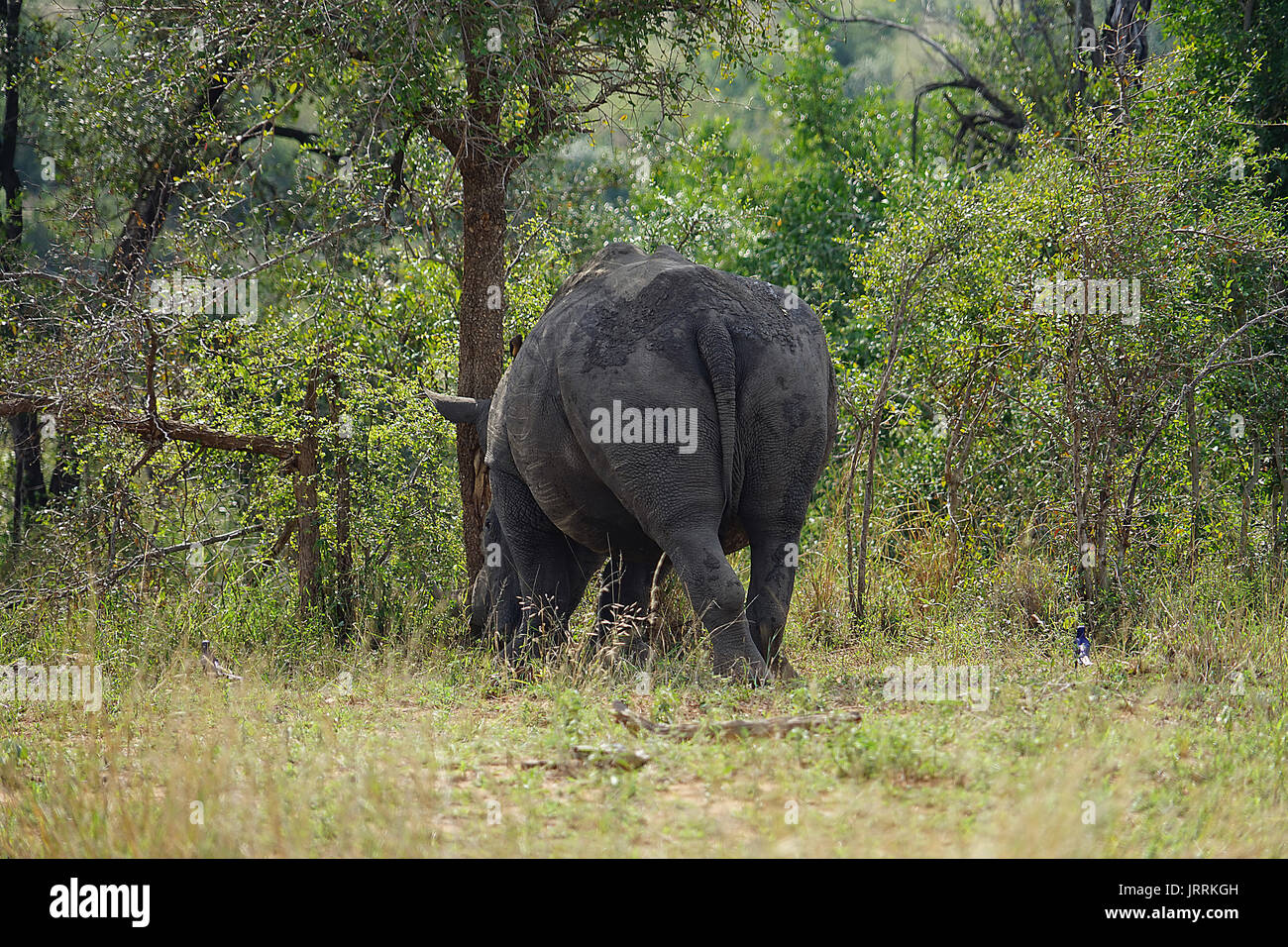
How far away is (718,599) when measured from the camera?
19.9 ft

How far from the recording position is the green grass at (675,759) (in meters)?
3.92

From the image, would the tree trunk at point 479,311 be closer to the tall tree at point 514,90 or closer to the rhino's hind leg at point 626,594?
the tall tree at point 514,90

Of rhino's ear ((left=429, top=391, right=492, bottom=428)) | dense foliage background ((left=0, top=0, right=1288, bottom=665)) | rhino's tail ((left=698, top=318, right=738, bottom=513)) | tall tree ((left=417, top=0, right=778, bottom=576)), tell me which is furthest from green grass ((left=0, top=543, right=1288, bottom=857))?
tall tree ((left=417, top=0, right=778, bottom=576))

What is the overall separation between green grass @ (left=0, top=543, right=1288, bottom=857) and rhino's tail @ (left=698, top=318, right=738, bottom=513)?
3.91 feet

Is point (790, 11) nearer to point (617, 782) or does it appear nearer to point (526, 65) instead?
point (526, 65)

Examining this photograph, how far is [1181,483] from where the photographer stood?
9.15 m

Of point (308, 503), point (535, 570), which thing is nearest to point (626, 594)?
point (535, 570)

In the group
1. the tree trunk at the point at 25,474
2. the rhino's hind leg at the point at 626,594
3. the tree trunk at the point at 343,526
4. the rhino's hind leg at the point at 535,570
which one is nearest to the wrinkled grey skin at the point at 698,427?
the rhino's hind leg at the point at 535,570

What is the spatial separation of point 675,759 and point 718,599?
1505 millimetres

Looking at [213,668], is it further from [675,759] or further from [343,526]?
[675,759]

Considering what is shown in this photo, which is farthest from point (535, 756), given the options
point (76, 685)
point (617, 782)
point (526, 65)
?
point (526, 65)

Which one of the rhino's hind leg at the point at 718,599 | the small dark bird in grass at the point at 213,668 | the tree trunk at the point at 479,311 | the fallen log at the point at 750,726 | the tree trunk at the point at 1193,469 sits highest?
the tree trunk at the point at 479,311

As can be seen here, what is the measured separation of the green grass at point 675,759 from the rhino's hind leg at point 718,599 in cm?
16
